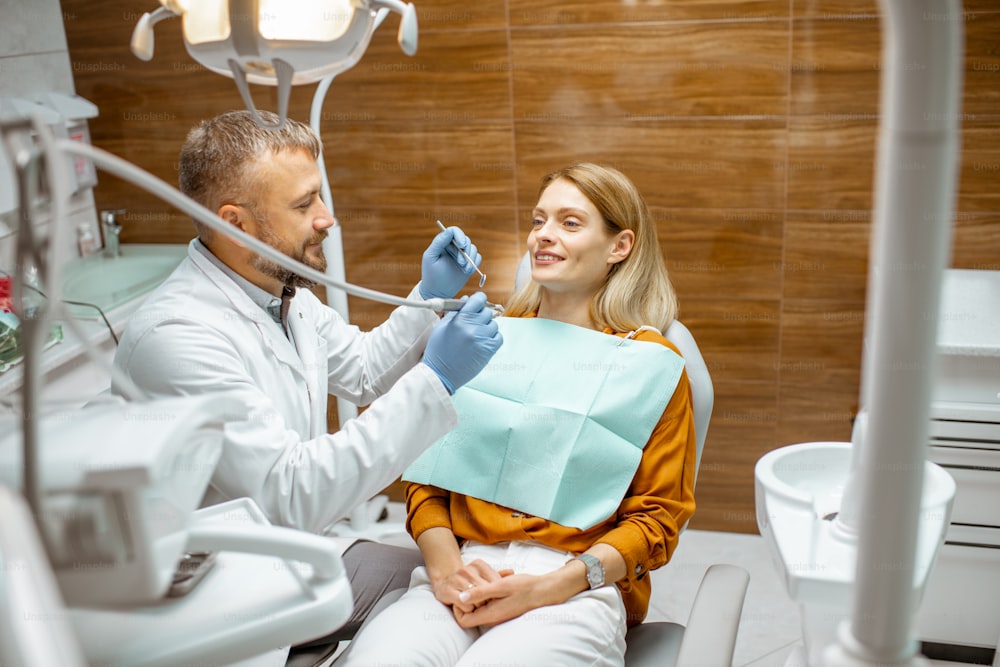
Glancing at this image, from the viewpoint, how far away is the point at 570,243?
1966mm

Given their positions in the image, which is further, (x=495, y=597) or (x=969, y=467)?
(x=969, y=467)

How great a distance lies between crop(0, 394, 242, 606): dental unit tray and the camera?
24.8 inches

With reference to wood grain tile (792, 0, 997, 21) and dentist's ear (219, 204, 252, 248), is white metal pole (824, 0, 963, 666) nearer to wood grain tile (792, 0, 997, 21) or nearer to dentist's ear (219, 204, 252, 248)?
dentist's ear (219, 204, 252, 248)

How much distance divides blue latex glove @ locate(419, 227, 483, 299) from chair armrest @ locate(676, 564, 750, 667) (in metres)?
0.80

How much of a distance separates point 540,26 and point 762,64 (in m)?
0.62

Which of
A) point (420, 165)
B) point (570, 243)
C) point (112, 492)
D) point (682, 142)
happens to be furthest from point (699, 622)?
point (420, 165)

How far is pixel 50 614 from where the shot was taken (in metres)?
0.67

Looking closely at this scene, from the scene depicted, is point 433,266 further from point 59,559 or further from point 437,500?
point 59,559

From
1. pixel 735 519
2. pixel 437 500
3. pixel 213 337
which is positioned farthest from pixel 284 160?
pixel 735 519

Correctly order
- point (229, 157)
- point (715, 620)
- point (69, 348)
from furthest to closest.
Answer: point (69, 348) < point (229, 157) < point (715, 620)

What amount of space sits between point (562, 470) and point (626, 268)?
1.55ft

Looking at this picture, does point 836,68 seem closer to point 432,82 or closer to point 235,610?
point 432,82

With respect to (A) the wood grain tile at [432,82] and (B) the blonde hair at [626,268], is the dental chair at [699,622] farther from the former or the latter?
(A) the wood grain tile at [432,82]

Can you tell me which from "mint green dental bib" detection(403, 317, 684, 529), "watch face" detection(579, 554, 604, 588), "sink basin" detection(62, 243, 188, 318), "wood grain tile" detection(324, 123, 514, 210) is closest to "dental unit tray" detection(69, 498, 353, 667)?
"watch face" detection(579, 554, 604, 588)
